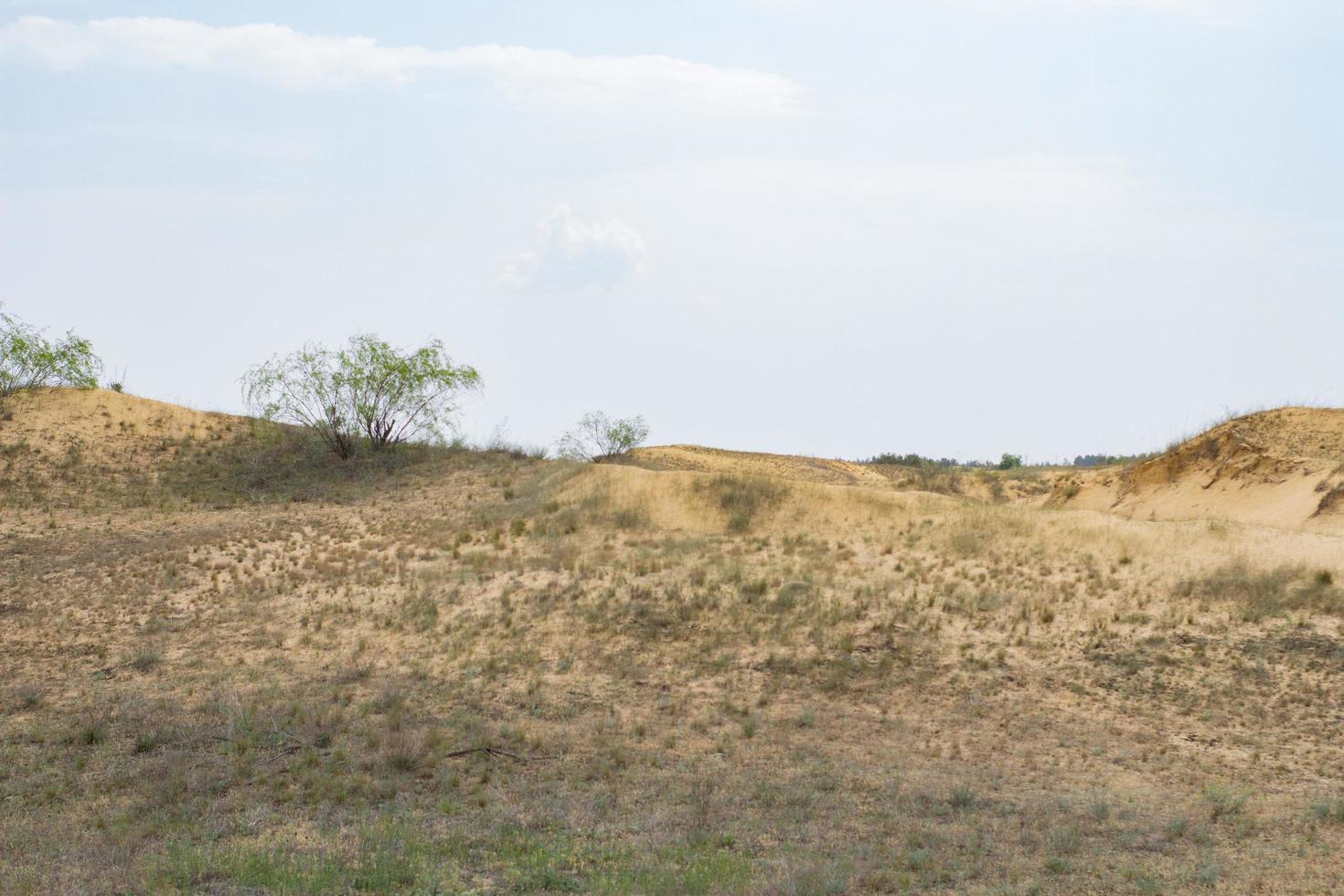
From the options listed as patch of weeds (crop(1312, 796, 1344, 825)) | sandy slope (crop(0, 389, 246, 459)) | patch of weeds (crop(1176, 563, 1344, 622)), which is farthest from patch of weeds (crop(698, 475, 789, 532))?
sandy slope (crop(0, 389, 246, 459))

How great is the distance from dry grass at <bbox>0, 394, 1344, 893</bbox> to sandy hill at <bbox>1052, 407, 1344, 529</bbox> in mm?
4049

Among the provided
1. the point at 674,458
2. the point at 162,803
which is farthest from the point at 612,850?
the point at 674,458

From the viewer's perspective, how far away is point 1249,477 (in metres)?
27.2

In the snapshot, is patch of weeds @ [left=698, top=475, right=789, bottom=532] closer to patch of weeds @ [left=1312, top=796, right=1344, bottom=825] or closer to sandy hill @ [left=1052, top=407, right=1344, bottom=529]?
sandy hill @ [left=1052, top=407, right=1344, bottom=529]

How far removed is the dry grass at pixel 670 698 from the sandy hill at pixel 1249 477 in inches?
159

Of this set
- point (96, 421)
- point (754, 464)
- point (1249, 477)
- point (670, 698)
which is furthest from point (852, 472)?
point (670, 698)

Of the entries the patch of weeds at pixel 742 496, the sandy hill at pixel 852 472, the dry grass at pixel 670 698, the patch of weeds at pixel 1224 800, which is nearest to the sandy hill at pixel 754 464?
the sandy hill at pixel 852 472

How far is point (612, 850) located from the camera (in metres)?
10.5

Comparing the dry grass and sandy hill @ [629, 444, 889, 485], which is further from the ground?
sandy hill @ [629, 444, 889, 485]

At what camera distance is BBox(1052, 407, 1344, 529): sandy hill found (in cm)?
2469

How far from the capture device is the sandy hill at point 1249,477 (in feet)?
81.0

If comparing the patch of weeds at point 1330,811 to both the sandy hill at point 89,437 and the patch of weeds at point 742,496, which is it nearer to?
the patch of weeds at point 742,496

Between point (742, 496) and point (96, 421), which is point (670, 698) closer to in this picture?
point (742, 496)

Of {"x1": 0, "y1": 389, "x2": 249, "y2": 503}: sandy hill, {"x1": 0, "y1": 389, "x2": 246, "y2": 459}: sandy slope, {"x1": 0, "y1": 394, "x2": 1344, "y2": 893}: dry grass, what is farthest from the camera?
{"x1": 0, "y1": 389, "x2": 246, "y2": 459}: sandy slope
